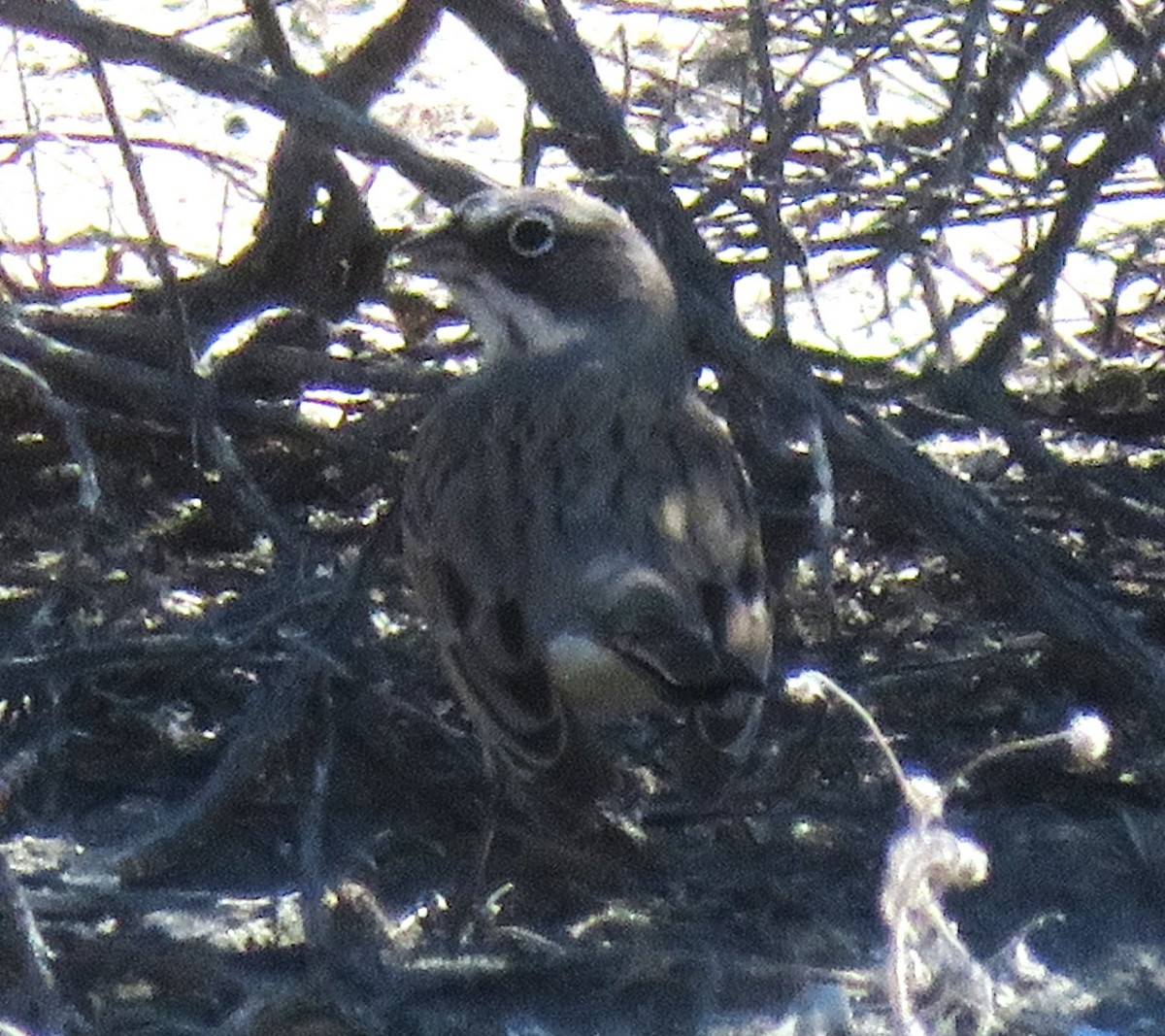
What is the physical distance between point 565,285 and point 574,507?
0.74m

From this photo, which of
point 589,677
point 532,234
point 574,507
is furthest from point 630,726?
point 532,234

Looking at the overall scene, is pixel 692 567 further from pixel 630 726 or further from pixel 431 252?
pixel 431 252

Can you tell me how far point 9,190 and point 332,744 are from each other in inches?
110

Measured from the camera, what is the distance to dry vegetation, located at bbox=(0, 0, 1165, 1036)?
4.66 m

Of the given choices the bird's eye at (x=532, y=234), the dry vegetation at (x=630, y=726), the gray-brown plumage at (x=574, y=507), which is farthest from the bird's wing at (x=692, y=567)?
the bird's eye at (x=532, y=234)

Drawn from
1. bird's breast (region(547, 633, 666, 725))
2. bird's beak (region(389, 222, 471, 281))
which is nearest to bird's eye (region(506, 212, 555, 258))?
bird's beak (region(389, 222, 471, 281))

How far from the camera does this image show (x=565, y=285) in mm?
5695

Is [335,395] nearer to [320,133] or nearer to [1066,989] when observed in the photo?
[320,133]

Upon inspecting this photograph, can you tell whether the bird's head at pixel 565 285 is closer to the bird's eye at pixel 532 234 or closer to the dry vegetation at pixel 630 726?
the bird's eye at pixel 532 234

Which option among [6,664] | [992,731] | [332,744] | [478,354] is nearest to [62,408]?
[6,664]

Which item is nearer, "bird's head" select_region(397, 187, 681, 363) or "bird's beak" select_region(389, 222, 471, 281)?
"bird's beak" select_region(389, 222, 471, 281)

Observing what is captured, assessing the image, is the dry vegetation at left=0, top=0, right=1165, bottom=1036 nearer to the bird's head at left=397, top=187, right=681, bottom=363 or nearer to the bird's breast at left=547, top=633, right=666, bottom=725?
the bird's head at left=397, top=187, right=681, bottom=363

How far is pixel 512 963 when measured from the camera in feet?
15.4

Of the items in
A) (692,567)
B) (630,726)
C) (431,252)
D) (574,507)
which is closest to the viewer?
(692,567)
